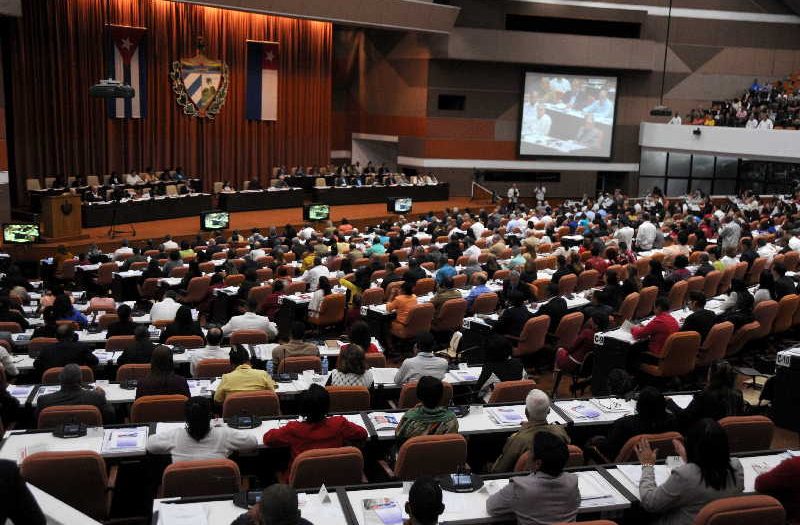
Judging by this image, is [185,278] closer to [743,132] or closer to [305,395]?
[305,395]

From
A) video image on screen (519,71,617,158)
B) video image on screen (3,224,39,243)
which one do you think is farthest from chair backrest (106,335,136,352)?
video image on screen (519,71,617,158)

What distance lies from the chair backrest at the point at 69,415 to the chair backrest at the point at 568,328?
5493 millimetres

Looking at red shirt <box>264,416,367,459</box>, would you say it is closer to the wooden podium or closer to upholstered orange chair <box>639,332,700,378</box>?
upholstered orange chair <box>639,332,700,378</box>

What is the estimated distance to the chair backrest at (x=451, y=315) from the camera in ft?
33.6

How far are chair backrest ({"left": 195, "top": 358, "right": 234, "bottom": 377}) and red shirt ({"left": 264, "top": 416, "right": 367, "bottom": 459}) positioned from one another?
6.45 feet

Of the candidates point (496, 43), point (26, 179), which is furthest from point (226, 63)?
point (496, 43)

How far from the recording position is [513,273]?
413 inches

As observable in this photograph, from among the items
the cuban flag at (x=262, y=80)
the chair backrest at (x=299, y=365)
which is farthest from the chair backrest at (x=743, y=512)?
the cuban flag at (x=262, y=80)

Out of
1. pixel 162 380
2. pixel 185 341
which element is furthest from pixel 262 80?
pixel 162 380

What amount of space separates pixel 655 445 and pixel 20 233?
14.2 meters

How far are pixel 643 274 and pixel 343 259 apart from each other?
203 inches

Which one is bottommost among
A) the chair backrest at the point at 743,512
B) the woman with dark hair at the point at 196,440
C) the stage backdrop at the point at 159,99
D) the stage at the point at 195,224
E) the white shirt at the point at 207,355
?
the stage at the point at 195,224

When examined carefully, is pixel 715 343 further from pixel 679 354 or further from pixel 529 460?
pixel 529 460

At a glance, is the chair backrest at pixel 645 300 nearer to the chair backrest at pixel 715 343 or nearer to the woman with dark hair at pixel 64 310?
the chair backrest at pixel 715 343
